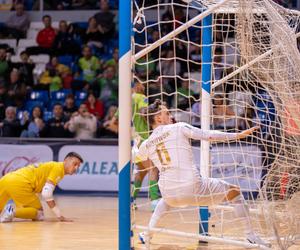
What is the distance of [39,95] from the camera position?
16.9 metres

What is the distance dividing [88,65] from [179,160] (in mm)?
10113

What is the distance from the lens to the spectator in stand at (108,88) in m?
16.2

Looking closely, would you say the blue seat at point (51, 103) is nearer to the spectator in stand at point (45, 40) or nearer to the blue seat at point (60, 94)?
the blue seat at point (60, 94)

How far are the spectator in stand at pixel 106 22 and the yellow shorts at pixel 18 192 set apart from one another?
7.76 m

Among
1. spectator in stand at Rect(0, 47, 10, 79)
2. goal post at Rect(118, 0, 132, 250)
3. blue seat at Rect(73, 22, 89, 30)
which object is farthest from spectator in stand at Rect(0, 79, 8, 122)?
goal post at Rect(118, 0, 132, 250)

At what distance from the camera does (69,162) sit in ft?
33.5

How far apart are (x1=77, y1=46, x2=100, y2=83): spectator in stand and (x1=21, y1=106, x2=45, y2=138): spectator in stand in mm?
1932

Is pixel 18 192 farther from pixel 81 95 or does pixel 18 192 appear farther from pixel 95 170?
pixel 81 95

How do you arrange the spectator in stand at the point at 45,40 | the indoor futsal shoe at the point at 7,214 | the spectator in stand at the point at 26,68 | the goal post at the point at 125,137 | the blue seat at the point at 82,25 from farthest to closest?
the blue seat at the point at 82,25, the spectator in stand at the point at 45,40, the spectator in stand at the point at 26,68, the indoor futsal shoe at the point at 7,214, the goal post at the point at 125,137

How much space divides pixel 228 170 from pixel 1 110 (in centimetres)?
557

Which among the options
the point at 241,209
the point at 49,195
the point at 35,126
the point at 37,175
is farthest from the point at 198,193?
the point at 35,126

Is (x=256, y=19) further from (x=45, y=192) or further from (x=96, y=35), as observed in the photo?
(x=96, y=35)

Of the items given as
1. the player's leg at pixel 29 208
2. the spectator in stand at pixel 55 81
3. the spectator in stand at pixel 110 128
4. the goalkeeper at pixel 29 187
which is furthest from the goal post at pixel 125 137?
the spectator in stand at pixel 55 81

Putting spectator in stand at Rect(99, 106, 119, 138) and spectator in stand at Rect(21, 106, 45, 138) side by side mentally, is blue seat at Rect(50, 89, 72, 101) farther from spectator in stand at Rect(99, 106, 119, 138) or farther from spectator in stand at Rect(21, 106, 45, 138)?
spectator in stand at Rect(99, 106, 119, 138)
